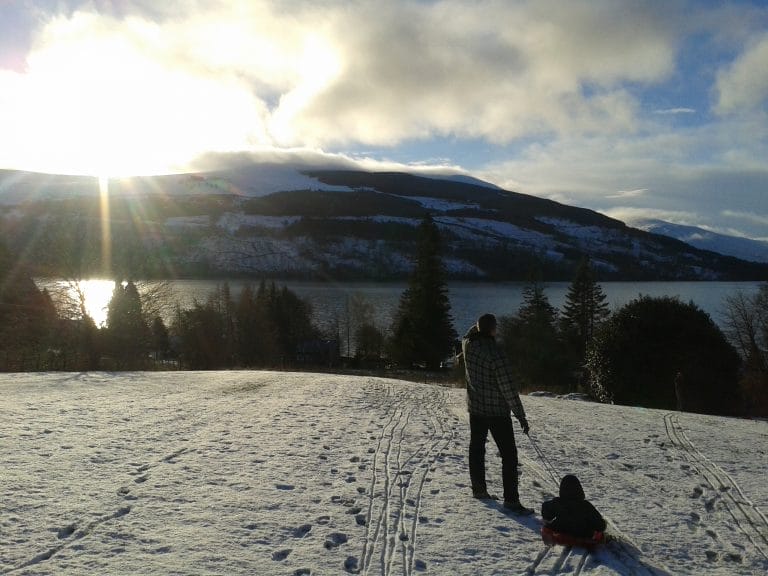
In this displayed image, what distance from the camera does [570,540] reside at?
5.04 metres

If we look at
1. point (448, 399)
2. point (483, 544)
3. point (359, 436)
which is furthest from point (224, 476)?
point (448, 399)

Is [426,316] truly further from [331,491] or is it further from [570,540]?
[570,540]

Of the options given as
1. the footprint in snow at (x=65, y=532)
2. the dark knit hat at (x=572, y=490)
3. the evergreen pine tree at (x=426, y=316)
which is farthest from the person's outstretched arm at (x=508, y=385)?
the evergreen pine tree at (x=426, y=316)

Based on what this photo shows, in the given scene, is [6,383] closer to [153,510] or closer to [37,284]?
[153,510]

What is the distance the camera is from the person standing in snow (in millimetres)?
5944

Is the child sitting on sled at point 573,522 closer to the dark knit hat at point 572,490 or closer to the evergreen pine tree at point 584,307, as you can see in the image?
the dark knit hat at point 572,490

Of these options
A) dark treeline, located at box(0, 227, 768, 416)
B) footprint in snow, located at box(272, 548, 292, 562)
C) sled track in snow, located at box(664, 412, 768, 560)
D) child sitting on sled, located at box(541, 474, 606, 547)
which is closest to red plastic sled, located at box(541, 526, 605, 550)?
child sitting on sled, located at box(541, 474, 606, 547)

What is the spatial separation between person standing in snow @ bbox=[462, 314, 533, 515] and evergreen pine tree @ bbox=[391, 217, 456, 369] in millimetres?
40333

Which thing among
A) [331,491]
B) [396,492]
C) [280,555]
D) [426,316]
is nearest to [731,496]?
[396,492]

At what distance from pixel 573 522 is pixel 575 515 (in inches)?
2.7

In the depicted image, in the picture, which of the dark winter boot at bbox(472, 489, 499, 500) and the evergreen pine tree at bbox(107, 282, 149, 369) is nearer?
the dark winter boot at bbox(472, 489, 499, 500)

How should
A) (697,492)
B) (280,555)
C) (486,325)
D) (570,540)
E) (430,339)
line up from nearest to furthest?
(280,555)
(570,540)
(486,325)
(697,492)
(430,339)

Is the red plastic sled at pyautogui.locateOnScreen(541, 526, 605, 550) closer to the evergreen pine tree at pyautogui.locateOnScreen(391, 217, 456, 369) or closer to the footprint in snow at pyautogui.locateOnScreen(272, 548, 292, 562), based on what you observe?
the footprint in snow at pyautogui.locateOnScreen(272, 548, 292, 562)

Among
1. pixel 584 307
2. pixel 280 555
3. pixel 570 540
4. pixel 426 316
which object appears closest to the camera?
pixel 280 555
